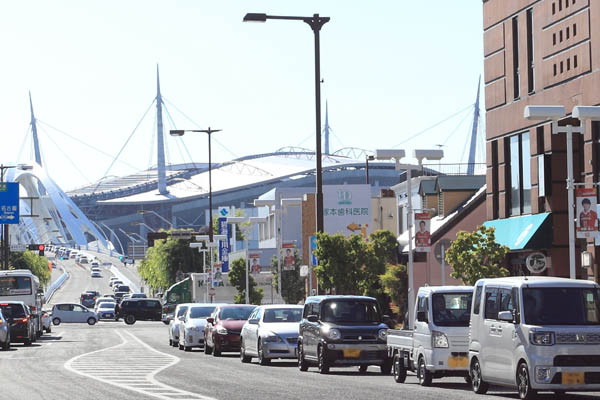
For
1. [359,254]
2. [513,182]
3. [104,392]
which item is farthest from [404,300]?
[104,392]

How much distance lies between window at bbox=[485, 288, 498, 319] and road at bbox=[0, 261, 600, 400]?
138 centimetres

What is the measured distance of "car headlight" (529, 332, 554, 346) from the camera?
1998 cm

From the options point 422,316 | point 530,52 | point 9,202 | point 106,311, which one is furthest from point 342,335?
point 106,311

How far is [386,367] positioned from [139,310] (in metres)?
70.2

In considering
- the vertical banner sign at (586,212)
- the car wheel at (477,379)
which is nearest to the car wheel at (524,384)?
the car wheel at (477,379)

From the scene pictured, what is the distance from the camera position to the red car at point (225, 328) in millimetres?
40469

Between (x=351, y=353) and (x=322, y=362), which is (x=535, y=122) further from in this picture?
(x=322, y=362)

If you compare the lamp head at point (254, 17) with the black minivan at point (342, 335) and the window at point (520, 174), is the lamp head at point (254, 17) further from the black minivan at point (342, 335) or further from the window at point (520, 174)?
the window at point (520, 174)

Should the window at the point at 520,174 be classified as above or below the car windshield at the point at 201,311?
above

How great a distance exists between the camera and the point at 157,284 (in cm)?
13338

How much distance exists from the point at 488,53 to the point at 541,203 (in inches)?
296

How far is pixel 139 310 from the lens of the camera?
98438mm

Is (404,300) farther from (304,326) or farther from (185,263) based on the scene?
(185,263)

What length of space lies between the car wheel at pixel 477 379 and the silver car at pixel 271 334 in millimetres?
11773
